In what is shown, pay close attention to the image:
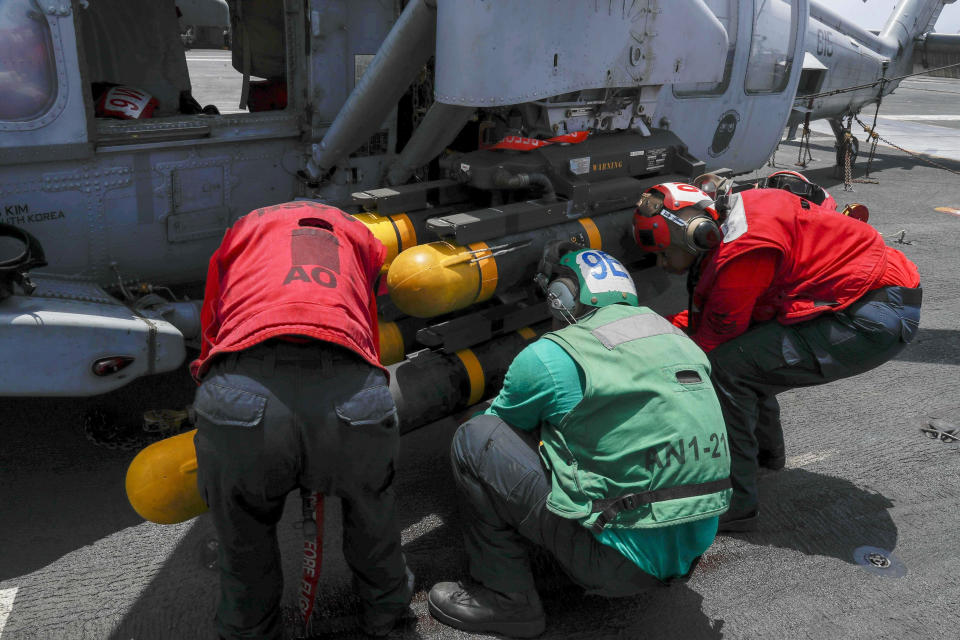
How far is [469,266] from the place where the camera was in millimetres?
3834

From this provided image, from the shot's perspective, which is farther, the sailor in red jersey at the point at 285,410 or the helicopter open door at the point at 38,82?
the helicopter open door at the point at 38,82

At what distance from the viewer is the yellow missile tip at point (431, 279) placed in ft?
12.0

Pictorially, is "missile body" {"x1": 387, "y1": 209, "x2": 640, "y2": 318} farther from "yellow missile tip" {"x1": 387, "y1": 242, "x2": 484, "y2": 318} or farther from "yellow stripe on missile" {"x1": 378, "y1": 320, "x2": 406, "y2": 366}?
"yellow stripe on missile" {"x1": 378, "y1": 320, "x2": 406, "y2": 366}

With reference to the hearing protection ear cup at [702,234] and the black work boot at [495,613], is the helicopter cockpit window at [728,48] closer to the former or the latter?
the hearing protection ear cup at [702,234]

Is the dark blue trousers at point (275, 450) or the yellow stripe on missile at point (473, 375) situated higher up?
the dark blue trousers at point (275, 450)

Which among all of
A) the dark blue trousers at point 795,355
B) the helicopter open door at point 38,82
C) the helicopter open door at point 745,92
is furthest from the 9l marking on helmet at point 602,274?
the helicopter open door at point 745,92

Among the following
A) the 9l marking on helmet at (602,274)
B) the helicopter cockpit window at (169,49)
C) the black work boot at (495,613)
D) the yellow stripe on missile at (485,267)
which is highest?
the helicopter cockpit window at (169,49)

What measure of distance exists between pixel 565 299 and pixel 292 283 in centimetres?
123

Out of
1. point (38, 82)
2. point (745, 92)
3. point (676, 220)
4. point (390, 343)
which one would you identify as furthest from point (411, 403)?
point (745, 92)

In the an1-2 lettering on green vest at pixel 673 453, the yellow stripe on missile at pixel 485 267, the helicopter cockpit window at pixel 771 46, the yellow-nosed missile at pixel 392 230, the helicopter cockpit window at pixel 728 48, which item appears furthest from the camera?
the helicopter cockpit window at pixel 771 46

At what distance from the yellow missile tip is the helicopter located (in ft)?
0.04

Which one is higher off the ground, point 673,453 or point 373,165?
point 373,165

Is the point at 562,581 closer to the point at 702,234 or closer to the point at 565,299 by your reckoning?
the point at 565,299

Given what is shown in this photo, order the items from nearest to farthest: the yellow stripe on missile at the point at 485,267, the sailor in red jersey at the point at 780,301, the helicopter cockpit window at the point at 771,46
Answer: the sailor in red jersey at the point at 780,301 < the yellow stripe on missile at the point at 485,267 < the helicopter cockpit window at the point at 771,46
